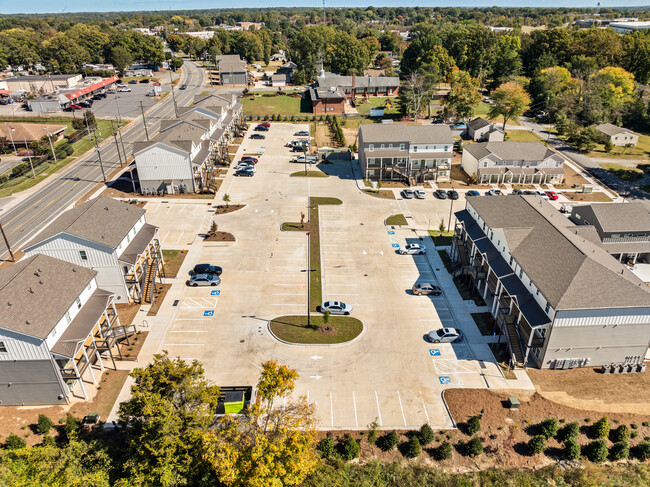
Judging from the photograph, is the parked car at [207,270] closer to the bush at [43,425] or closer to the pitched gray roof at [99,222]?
the pitched gray roof at [99,222]

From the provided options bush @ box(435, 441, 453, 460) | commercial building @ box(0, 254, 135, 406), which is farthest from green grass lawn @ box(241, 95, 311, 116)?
bush @ box(435, 441, 453, 460)

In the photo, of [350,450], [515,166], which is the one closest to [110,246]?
[350,450]

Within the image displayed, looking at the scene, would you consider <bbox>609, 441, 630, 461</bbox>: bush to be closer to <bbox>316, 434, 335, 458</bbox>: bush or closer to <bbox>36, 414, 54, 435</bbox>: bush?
<bbox>316, 434, 335, 458</bbox>: bush

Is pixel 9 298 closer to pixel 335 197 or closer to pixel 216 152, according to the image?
pixel 335 197

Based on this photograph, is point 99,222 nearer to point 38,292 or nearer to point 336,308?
point 38,292

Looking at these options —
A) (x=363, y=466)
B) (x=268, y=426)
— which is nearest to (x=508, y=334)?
(x=363, y=466)

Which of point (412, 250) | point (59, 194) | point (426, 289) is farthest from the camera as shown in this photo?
point (59, 194)

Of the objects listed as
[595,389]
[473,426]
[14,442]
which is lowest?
[595,389]
